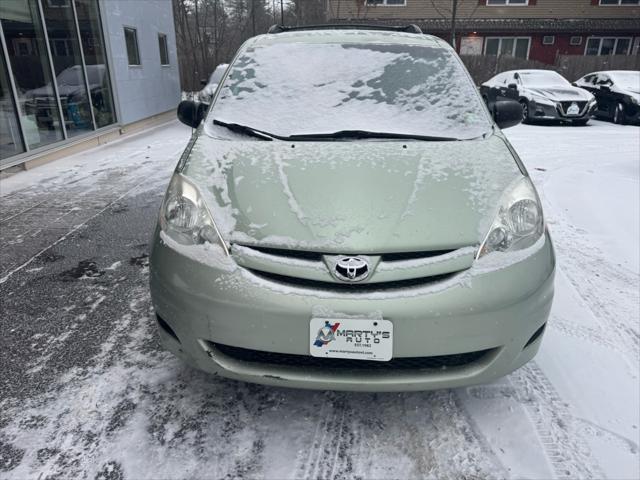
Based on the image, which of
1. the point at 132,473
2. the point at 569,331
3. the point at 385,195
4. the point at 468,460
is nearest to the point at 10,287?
→ the point at 132,473

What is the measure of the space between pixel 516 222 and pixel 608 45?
30.5m

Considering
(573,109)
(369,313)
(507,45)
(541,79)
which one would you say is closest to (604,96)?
(541,79)

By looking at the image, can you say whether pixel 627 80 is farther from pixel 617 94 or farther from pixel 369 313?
pixel 369 313

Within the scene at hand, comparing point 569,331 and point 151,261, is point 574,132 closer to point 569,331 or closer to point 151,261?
point 569,331

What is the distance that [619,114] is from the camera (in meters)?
12.1

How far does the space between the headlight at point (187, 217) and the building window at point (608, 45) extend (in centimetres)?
3015

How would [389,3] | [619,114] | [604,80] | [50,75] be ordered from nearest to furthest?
[50,75] → [619,114] → [604,80] → [389,3]

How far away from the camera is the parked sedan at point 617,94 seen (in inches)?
464

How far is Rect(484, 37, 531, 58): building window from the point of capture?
2584 cm

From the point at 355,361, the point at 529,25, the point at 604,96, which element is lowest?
the point at 604,96

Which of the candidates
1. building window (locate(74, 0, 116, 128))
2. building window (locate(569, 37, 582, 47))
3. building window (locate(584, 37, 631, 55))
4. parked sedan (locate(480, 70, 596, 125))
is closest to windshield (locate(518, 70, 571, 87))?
parked sedan (locate(480, 70, 596, 125))

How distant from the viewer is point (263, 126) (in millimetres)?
2508

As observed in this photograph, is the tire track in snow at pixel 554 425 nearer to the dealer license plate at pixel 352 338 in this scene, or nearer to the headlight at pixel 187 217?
the dealer license plate at pixel 352 338

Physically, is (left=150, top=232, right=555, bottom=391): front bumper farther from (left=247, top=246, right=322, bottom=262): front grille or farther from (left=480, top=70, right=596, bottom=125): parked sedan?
(left=480, top=70, right=596, bottom=125): parked sedan
